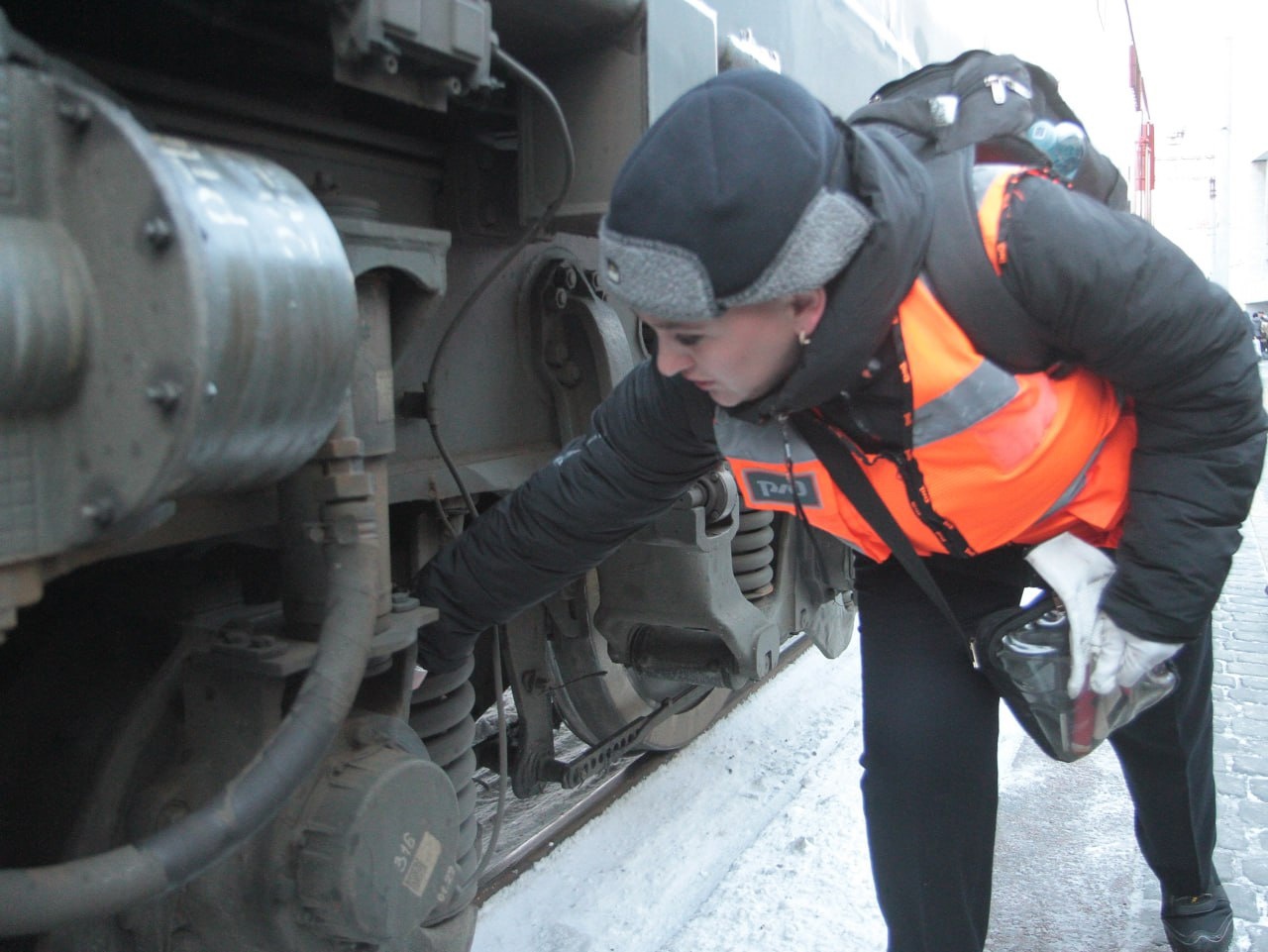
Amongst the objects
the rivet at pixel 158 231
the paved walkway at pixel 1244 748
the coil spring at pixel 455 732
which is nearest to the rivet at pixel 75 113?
the rivet at pixel 158 231

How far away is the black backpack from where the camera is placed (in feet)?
4.65

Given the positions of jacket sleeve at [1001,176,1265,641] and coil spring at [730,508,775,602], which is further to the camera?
coil spring at [730,508,775,602]

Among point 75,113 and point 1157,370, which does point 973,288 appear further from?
point 75,113

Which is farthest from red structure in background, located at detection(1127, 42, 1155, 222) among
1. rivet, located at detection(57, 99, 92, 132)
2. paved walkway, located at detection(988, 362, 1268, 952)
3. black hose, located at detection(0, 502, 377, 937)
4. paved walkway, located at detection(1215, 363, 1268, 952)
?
rivet, located at detection(57, 99, 92, 132)

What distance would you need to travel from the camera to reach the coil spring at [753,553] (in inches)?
115

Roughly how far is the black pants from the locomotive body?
27.0 inches

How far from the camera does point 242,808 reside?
1.27m

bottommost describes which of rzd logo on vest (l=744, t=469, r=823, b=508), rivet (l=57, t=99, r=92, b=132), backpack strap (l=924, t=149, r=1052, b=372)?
rzd logo on vest (l=744, t=469, r=823, b=508)

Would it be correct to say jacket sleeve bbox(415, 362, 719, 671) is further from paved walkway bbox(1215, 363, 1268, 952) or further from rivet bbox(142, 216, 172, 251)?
paved walkway bbox(1215, 363, 1268, 952)

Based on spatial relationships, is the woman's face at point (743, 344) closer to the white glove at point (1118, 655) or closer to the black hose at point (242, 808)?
the black hose at point (242, 808)

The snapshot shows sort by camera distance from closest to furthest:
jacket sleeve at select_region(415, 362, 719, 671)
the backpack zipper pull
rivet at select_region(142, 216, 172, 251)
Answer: rivet at select_region(142, 216, 172, 251) < the backpack zipper pull < jacket sleeve at select_region(415, 362, 719, 671)

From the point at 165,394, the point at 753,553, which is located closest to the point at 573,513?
the point at 165,394

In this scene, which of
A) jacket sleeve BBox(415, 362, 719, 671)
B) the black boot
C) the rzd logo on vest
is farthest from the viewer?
the black boot

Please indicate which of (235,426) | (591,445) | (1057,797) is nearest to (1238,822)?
(1057,797)
